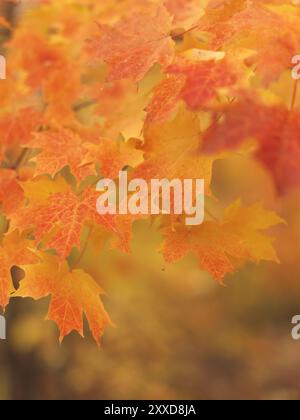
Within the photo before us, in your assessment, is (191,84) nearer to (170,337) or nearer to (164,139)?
(164,139)

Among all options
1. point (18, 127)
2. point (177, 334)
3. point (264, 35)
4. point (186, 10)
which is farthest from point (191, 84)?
point (177, 334)

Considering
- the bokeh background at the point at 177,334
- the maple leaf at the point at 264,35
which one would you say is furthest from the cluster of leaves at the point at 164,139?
the bokeh background at the point at 177,334

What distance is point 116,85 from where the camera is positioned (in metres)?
2.75

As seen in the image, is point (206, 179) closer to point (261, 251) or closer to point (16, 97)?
point (261, 251)

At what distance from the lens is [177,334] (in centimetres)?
718

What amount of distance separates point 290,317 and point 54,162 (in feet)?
21.0

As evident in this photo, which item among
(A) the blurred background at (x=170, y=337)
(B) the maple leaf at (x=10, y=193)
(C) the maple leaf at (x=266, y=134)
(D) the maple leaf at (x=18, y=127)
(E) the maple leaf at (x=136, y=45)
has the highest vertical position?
(A) the blurred background at (x=170, y=337)

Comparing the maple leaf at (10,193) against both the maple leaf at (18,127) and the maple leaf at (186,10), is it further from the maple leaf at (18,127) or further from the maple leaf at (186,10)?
the maple leaf at (186,10)

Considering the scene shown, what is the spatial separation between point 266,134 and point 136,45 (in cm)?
61

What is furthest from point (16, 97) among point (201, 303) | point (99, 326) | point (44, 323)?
point (201, 303)

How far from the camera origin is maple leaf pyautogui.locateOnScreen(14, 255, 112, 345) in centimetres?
202

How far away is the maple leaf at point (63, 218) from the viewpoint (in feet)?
5.87

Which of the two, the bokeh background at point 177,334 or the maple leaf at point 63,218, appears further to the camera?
the bokeh background at point 177,334

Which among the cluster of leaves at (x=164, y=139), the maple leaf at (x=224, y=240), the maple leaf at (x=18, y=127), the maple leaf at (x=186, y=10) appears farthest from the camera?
the maple leaf at (x=18, y=127)
